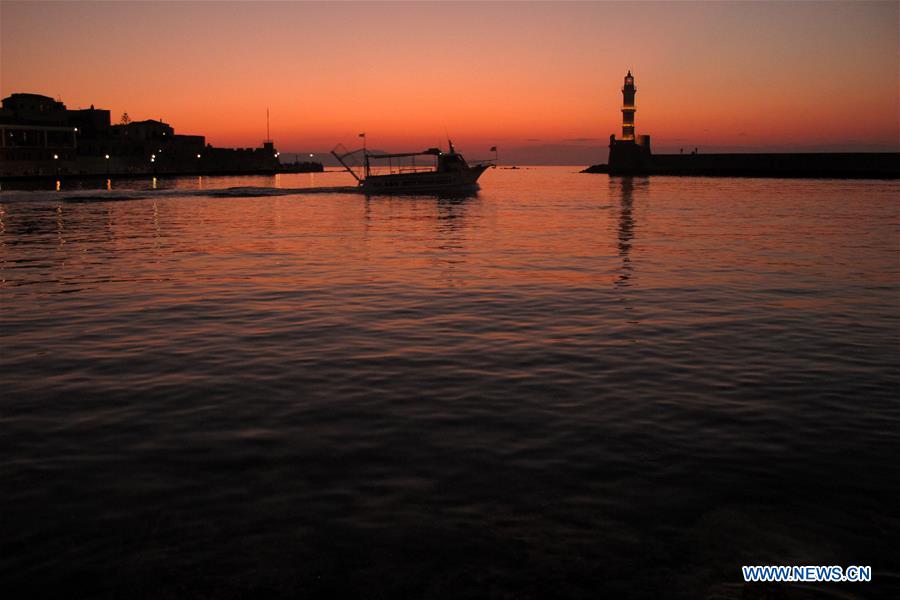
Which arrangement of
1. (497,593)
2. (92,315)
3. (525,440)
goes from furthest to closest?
1. (92,315)
2. (525,440)
3. (497,593)

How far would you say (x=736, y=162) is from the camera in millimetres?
167500

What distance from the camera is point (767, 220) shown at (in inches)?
1800

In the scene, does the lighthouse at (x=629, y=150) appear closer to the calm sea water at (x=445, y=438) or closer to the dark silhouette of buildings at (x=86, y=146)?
the dark silhouette of buildings at (x=86, y=146)

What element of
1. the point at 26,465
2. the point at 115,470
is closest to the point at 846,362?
the point at 115,470

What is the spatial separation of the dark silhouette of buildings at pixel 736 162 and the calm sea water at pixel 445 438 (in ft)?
478

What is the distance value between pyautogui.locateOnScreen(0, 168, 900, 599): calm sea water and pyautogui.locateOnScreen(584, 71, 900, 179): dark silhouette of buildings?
478 feet

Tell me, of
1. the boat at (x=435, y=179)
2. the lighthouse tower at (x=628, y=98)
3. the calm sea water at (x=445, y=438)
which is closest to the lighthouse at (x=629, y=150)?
the lighthouse tower at (x=628, y=98)

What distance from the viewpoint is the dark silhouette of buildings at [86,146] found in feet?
384

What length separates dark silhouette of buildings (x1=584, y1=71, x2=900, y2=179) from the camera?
145000 millimetres

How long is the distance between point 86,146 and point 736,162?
140m

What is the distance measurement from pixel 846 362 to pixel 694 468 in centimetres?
594

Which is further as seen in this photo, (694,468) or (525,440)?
(525,440)

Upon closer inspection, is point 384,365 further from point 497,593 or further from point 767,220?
point 767,220

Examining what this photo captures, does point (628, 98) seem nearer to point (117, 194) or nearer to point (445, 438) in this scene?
point (117, 194)
